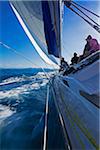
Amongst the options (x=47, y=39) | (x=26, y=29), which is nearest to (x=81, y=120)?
(x=47, y=39)

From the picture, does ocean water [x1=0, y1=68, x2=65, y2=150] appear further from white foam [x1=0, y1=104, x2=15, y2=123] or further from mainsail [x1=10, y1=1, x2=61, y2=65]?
mainsail [x1=10, y1=1, x2=61, y2=65]

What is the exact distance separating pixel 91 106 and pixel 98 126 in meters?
0.18

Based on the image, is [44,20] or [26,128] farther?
[44,20]

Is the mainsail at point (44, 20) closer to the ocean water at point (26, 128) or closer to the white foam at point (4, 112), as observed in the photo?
the ocean water at point (26, 128)

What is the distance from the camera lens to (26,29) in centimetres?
345

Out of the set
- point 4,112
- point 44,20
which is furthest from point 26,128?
point 44,20

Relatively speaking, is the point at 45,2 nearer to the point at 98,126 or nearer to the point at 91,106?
the point at 91,106

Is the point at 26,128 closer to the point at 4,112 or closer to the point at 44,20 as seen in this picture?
the point at 4,112

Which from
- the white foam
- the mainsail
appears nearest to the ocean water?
the white foam

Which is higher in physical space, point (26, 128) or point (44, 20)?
point (44, 20)

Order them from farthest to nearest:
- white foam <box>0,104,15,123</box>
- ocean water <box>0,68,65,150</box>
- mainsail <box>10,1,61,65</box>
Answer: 1. white foam <box>0,104,15,123</box>
2. mainsail <box>10,1,61,65</box>
3. ocean water <box>0,68,65,150</box>

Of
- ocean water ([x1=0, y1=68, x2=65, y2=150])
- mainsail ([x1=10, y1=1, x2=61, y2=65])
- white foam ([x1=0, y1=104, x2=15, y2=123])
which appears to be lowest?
ocean water ([x1=0, y1=68, x2=65, y2=150])

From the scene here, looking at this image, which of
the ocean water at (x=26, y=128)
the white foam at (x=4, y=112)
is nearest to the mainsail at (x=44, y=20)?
Answer: the ocean water at (x=26, y=128)

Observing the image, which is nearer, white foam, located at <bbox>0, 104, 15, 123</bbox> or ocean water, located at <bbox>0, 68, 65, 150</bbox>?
ocean water, located at <bbox>0, 68, 65, 150</bbox>
